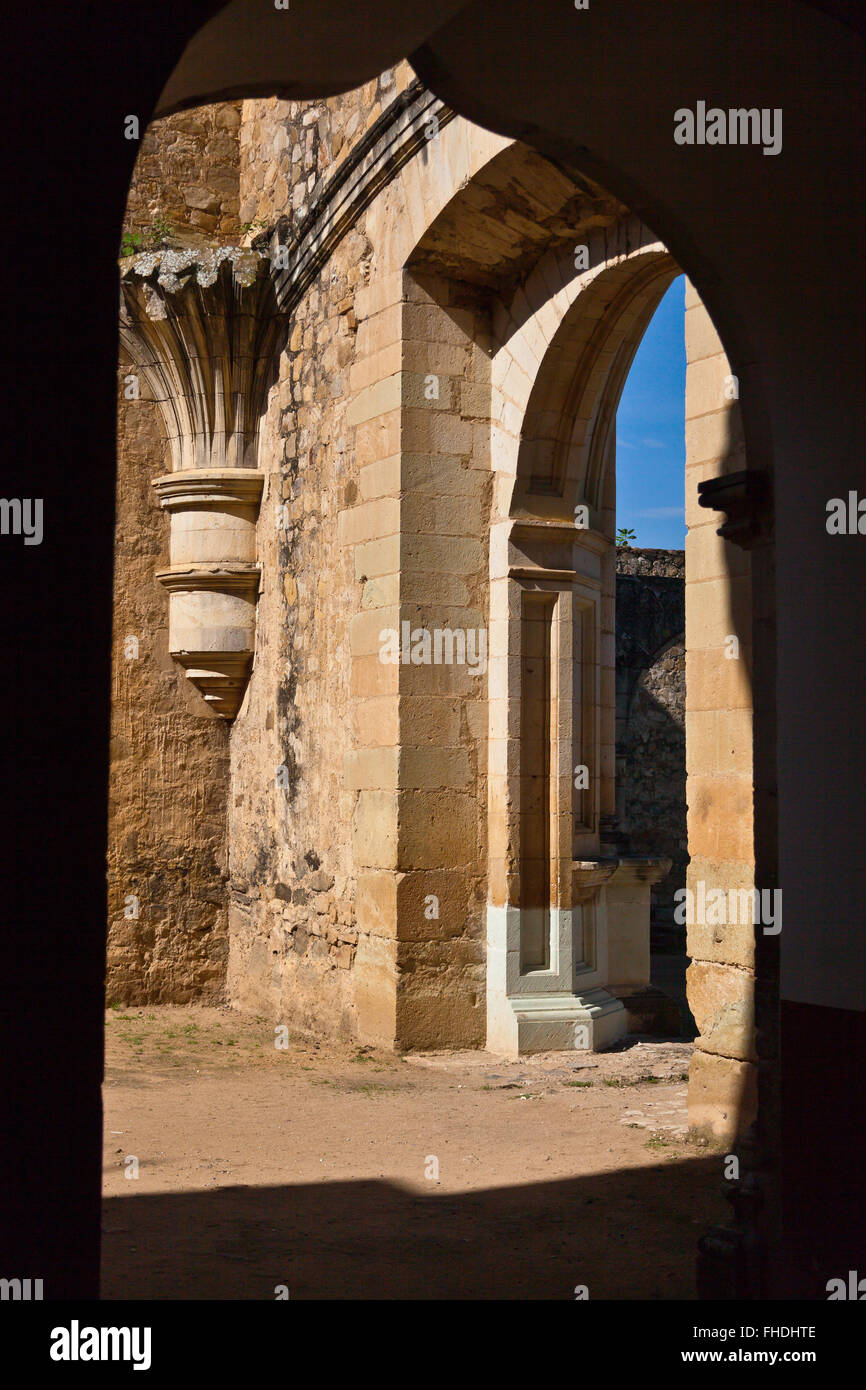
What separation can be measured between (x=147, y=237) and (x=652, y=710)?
847 centimetres

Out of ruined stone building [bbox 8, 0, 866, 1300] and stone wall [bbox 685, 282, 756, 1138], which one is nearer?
ruined stone building [bbox 8, 0, 866, 1300]

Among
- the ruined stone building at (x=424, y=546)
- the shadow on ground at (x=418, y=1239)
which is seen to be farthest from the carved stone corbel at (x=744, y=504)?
the shadow on ground at (x=418, y=1239)

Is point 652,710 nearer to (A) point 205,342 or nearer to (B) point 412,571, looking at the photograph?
(A) point 205,342

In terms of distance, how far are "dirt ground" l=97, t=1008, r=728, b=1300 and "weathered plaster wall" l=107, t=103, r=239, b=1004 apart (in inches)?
74.6

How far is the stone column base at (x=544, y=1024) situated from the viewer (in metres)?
7.32

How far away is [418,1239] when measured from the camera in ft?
14.6

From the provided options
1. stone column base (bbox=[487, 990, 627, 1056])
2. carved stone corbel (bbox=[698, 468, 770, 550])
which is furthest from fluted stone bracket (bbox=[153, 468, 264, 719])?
carved stone corbel (bbox=[698, 468, 770, 550])

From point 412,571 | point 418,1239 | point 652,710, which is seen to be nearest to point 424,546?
point 412,571

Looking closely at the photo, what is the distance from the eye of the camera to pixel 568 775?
771cm

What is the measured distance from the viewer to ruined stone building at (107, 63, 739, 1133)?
727cm

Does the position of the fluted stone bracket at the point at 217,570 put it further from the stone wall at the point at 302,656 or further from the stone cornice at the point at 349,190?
the stone cornice at the point at 349,190

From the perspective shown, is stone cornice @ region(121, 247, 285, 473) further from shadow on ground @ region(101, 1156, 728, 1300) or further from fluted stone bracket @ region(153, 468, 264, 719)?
shadow on ground @ region(101, 1156, 728, 1300)

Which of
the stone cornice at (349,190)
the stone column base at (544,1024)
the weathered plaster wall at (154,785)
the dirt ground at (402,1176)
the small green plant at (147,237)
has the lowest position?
the dirt ground at (402,1176)

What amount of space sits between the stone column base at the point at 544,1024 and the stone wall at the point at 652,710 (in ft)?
28.1
